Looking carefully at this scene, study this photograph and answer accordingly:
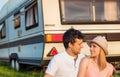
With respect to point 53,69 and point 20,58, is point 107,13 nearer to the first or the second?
point 20,58

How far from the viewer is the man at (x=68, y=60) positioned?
5.02 metres

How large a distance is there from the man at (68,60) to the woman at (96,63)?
87 centimetres

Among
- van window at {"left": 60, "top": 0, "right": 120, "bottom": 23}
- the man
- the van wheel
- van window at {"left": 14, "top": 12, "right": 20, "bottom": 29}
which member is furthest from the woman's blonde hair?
the van wheel

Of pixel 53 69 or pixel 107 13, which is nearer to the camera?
pixel 53 69

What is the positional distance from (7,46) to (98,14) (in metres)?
6.25

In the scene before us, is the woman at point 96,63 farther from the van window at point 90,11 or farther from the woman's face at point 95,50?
the van window at point 90,11

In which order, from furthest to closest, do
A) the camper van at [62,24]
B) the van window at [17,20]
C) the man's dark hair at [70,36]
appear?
1. the van window at [17,20]
2. the camper van at [62,24]
3. the man's dark hair at [70,36]

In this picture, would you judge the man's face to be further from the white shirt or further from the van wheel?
the van wheel

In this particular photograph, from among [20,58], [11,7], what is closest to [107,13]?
[20,58]

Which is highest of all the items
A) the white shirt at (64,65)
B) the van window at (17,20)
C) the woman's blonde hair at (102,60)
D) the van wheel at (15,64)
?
the van window at (17,20)

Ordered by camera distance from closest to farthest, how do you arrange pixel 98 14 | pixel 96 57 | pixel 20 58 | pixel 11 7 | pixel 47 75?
pixel 96 57
pixel 47 75
pixel 98 14
pixel 20 58
pixel 11 7

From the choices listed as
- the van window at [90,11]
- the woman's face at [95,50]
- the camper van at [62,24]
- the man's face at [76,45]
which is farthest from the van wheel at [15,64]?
the woman's face at [95,50]

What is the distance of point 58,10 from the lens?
11.0 metres

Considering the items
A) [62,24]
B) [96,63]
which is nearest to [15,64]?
[62,24]
